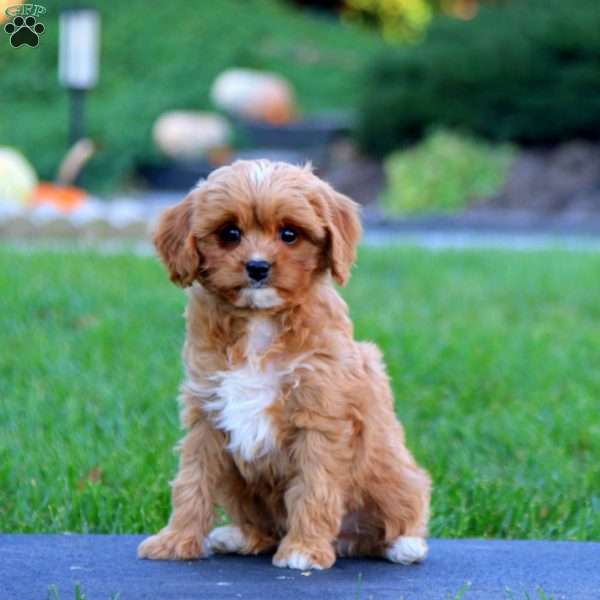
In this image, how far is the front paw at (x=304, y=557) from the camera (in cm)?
371

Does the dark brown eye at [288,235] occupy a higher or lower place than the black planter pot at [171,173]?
higher

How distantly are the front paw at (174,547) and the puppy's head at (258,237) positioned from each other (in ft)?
2.41

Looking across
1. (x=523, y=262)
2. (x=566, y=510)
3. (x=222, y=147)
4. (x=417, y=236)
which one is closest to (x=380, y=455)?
(x=566, y=510)

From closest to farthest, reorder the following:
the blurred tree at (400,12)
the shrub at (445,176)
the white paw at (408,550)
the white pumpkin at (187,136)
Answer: the white paw at (408,550) → the shrub at (445,176) → the white pumpkin at (187,136) → the blurred tree at (400,12)

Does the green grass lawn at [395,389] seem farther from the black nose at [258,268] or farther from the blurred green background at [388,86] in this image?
the blurred green background at [388,86]

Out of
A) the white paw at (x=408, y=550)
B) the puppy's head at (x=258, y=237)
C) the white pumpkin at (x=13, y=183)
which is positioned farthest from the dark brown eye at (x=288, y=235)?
the white pumpkin at (x=13, y=183)

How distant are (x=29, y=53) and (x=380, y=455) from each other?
21252 mm

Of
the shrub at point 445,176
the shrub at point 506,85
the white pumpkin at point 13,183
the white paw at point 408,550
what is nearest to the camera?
the white paw at point 408,550

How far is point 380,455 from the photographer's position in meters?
Result: 3.86

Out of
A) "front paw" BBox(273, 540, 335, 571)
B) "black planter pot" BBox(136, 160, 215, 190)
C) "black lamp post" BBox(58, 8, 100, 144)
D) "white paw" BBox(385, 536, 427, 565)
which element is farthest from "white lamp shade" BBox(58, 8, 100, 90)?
"front paw" BBox(273, 540, 335, 571)

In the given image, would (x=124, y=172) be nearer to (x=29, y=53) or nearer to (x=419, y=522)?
(x=29, y=53)

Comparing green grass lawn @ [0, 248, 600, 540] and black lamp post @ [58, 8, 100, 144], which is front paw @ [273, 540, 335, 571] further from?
black lamp post @ [58, 8, 100, 144]

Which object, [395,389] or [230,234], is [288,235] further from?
[395,389]

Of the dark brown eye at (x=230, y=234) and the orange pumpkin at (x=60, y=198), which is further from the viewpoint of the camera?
the orange pumpkin at (x=60, y=198)
